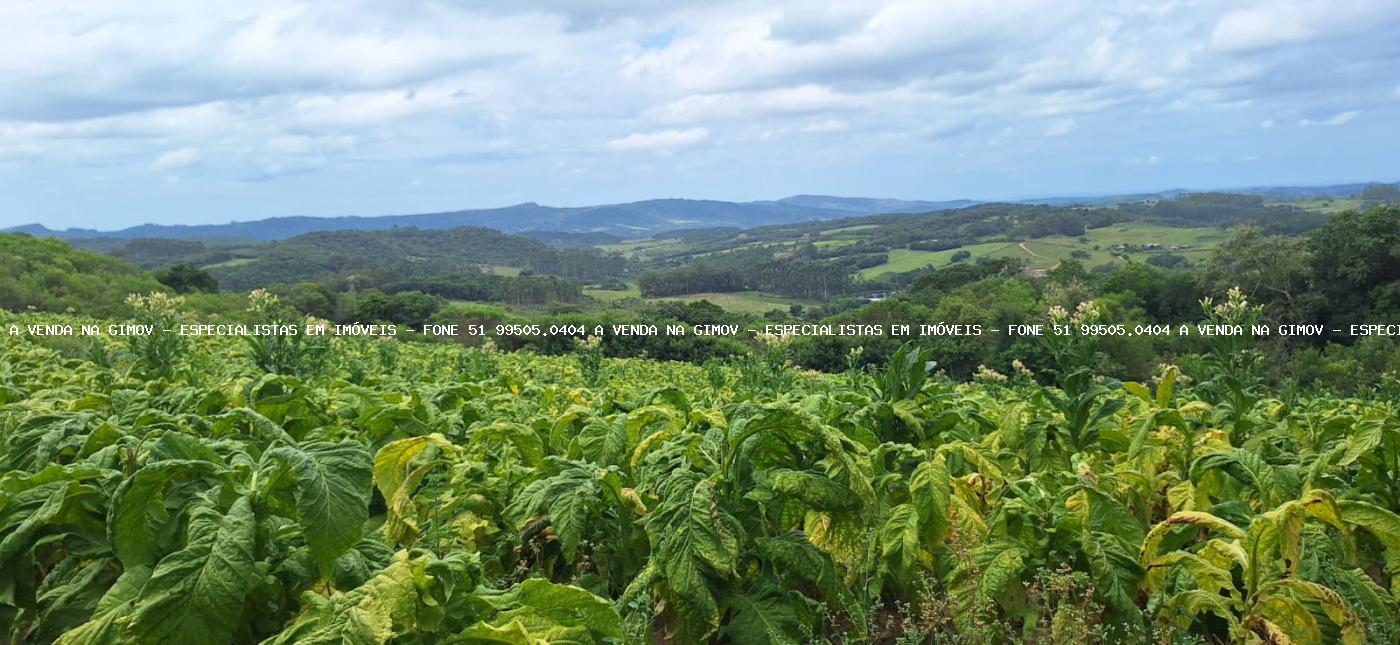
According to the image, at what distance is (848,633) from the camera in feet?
9.70

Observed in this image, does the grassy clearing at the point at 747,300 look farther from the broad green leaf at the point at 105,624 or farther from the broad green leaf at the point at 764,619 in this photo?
the broad green leaf at the point at 105,624

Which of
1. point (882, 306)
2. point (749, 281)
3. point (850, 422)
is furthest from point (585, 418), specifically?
point (749, 281)

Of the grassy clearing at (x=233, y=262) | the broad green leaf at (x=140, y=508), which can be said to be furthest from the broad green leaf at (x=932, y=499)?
the grassy clearing at (x=233, y=262)

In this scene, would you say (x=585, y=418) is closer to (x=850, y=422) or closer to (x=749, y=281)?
(x=850, y=422)

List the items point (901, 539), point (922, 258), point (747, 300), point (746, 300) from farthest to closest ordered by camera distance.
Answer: point (922, 258) < point (747, 300) < point (746, 300) < point (901, 539)

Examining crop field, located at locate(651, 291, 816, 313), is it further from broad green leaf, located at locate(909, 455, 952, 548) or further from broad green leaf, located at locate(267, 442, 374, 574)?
broad green leaf, located at locate(267, 442, 374, 574)

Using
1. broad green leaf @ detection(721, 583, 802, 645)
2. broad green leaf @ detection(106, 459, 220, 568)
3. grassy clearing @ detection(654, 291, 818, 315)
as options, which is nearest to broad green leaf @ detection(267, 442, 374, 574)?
broad green leaf @ detection(106, 459, 220, 568)

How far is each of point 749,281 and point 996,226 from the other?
223ft

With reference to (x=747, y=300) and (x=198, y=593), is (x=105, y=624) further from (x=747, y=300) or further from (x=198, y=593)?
(x=747, y=300)

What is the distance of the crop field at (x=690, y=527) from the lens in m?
2.06

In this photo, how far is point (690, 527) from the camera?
2.54 metres

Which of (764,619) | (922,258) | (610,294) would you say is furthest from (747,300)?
(764,619)

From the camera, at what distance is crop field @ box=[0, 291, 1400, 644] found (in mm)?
2057

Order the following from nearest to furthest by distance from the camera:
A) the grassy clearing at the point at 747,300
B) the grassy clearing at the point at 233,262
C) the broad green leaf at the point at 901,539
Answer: the broad green leaf at the point at 901,539, the grassy clearing at the point at 747,300, the grassy clearing at the point at 233,262
